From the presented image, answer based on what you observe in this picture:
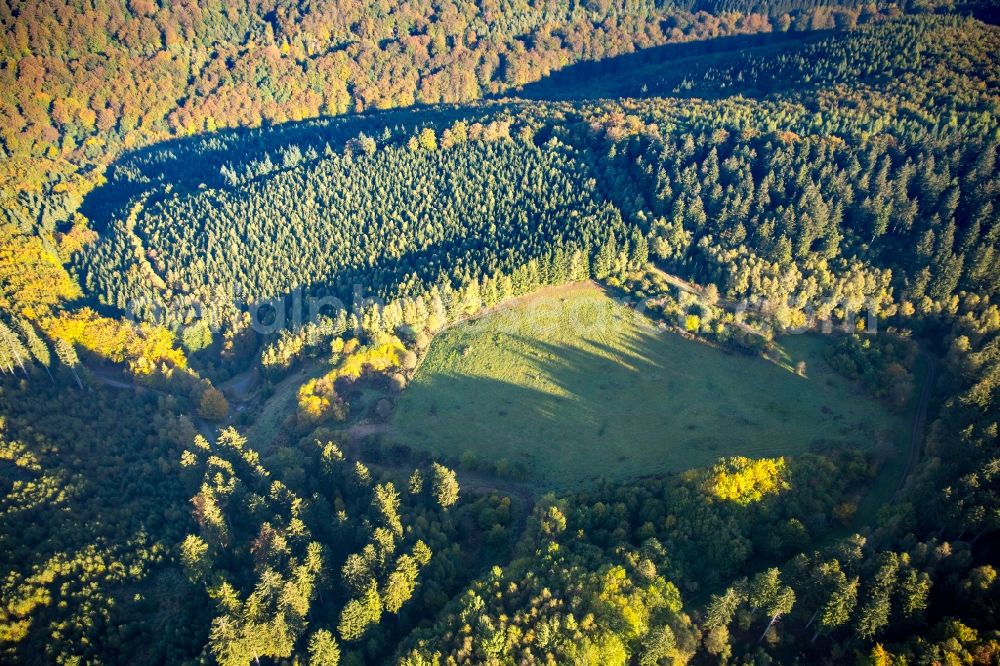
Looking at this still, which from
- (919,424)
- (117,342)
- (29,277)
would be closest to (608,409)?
(919,424)

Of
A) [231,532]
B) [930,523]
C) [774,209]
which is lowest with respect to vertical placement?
[231,532]

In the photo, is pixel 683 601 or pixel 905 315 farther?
pixel 905 315

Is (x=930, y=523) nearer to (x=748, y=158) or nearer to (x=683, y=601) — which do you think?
(x=683, y=601)

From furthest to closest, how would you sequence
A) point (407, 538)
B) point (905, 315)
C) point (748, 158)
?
point (748, 158) → point (905, 315) → point (407, 538)

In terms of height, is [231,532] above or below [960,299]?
below

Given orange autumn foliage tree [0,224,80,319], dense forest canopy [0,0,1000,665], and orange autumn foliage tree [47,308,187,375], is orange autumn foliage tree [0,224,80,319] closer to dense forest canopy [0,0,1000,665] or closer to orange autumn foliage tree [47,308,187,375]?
dense forest canopy [0,0,1000,665]

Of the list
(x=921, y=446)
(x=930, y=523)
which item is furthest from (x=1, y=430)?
(x=921, y=446)

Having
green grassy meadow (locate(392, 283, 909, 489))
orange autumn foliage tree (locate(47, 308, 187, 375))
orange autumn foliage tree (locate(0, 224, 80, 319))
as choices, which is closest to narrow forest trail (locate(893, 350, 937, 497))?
green grassy meadow (locate(392, 283, 909, 489))

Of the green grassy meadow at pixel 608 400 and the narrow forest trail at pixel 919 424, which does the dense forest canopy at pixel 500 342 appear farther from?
the green grassy meadow at pixel 608 400

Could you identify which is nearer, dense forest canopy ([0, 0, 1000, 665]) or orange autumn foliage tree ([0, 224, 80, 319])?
dense forest canopy ([0, 0, 1000, 665])
